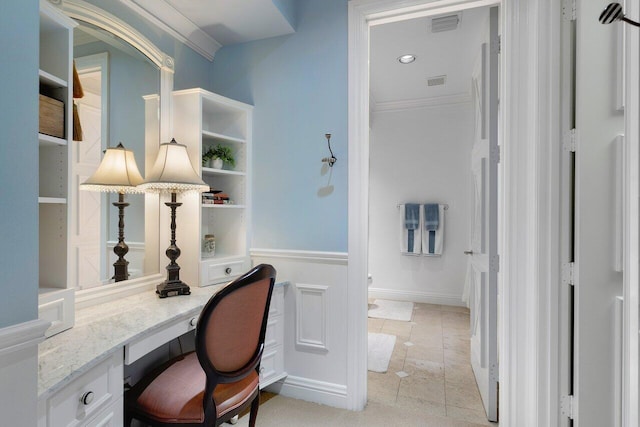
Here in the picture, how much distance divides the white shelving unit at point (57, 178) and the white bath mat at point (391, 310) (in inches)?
126

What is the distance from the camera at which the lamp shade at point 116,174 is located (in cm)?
162

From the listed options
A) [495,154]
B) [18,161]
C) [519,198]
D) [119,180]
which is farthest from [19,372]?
[495,154]

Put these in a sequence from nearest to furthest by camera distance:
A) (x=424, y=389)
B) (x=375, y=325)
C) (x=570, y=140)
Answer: (x=570, y=140), (x=424, y=389), (x=375, y=325)

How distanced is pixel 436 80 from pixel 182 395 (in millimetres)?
3749

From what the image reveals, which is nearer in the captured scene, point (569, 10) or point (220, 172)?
point (569, 10)

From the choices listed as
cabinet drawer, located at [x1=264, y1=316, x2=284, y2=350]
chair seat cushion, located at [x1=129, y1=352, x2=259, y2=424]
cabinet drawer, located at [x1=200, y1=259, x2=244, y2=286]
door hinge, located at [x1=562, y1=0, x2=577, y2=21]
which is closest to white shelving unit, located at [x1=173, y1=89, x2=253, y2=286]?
cabinet drawer, located at [x1=200, y1=259, x2=244, y2=286]

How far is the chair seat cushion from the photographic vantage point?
1249 mm

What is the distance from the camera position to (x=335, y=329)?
2.10m

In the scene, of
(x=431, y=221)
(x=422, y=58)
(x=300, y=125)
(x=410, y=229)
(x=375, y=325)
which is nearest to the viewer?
(x=300, y=125)

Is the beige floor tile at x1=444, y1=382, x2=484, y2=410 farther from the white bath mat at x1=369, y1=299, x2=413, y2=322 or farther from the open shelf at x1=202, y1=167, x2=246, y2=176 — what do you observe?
the open shelf at x1=202, y1=167, x2=246, y2=176

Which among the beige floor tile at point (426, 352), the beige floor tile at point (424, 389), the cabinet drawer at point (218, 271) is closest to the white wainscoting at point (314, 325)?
the cabinet drawer at point (218, 271)

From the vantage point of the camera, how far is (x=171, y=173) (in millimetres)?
1779

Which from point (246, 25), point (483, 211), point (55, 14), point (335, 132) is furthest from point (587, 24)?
point (55, 14)

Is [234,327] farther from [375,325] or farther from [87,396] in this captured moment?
[375,325]
